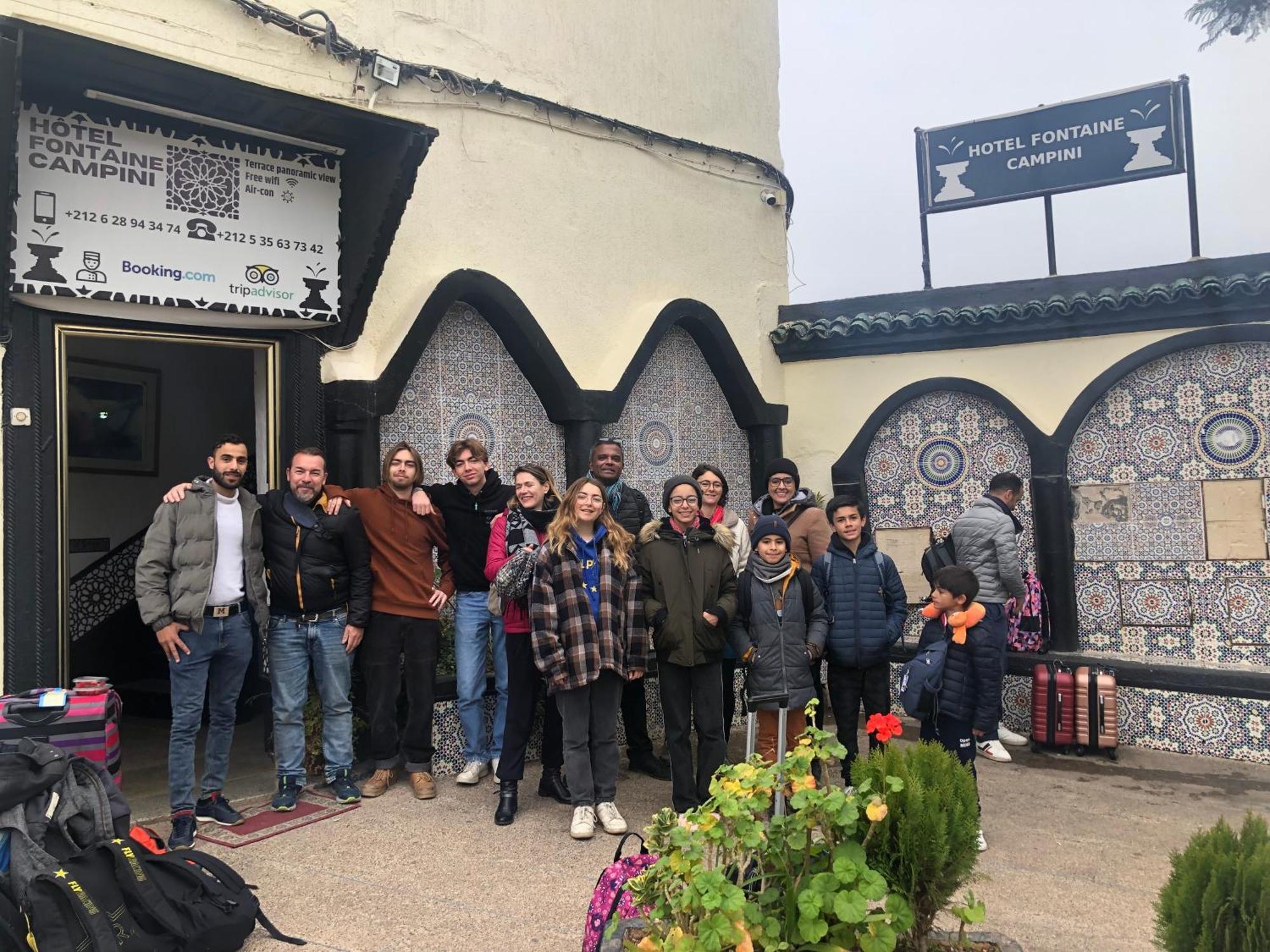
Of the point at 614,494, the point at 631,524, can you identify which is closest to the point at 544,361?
the point at 614,494

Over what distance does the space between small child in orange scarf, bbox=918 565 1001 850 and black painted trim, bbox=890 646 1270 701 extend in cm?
155

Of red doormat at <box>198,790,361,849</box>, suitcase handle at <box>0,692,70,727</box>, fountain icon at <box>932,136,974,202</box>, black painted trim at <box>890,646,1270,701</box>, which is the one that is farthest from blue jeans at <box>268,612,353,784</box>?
fountain icon at <box>932,136,974,202</box>

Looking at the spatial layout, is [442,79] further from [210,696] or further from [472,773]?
[472,773]

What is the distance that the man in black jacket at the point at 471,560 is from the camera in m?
5.40

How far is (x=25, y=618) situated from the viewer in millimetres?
4781

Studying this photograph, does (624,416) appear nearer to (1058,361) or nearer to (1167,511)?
(1058,361)

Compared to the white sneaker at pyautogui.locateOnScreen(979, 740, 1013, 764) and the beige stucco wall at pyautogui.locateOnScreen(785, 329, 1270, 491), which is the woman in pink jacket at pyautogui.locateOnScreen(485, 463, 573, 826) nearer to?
the white sneaker at pyautogui.locateOnScreen(979, 740, 1013, 764)

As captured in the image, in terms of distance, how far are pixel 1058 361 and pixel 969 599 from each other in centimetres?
338

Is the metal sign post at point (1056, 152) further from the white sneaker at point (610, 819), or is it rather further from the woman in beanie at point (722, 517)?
the white sneaker at point (610, 819)

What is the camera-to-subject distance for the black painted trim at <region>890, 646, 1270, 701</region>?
6.38 m

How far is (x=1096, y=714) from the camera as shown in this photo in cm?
644

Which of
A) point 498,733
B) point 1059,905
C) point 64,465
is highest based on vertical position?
point 64,465

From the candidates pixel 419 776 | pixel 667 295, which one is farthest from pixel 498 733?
pixel 667 295

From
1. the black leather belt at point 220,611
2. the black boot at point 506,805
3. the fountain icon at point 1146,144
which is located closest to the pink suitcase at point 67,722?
the black leather belt at point 220,611
